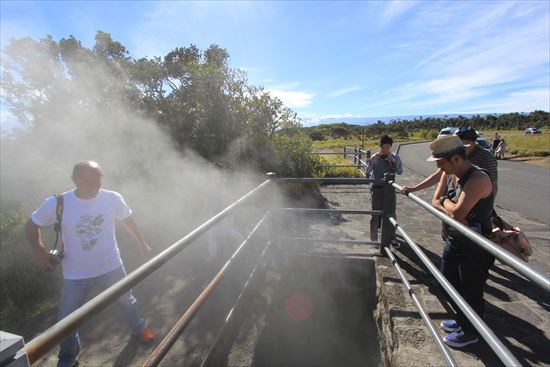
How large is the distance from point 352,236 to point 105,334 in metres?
3.89

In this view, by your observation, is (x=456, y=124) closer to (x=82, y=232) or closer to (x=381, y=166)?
(x=381, y=166)

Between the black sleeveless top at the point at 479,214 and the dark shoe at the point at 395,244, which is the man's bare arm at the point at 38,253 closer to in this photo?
the black sleeveless top at the point at 479,214

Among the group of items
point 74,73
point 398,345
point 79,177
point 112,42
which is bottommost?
point 398,345

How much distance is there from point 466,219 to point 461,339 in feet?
3.12

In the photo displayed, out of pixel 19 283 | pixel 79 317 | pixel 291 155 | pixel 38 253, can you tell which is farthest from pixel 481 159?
pixel 291 155

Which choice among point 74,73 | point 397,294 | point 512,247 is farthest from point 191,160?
point 74,73

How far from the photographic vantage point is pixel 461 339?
7.70 feet

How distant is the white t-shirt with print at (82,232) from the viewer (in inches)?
103

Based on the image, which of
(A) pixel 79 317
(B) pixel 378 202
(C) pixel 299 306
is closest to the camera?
(A) pixel 79 317

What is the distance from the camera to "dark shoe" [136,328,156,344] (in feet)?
10.1

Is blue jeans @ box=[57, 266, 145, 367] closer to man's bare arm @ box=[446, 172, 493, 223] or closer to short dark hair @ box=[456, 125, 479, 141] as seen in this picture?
man's bare arm @ box=[446, 172, 493, 223]

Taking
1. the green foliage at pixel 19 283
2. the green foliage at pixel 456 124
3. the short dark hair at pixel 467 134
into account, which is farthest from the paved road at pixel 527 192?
the green foliage at pixel 456 124

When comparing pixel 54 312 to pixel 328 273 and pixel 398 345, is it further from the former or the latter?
pixel 398 345

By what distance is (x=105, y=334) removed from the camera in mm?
3285
